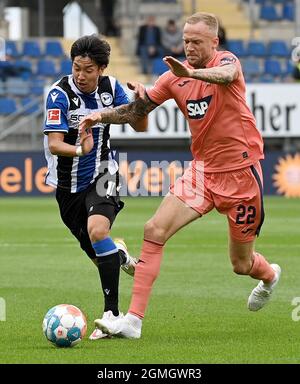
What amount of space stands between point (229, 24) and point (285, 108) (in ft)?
18.6

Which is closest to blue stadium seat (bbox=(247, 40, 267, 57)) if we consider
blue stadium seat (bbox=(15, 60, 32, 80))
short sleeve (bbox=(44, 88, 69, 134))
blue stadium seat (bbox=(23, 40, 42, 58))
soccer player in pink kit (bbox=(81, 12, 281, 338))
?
blue stadium seat (bbox=(23, 40, 42, 58))

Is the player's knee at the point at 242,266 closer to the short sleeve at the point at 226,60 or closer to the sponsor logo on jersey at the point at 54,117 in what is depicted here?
the short sleeve at the point at 226,60

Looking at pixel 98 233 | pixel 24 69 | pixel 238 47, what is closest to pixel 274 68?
pixel 238 47

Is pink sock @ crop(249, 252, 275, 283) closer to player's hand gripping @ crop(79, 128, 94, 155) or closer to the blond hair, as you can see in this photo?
player's hand gripping @ crop(79, 128, 94, 155)

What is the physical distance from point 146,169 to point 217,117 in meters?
17.6

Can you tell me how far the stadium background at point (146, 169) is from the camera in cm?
827

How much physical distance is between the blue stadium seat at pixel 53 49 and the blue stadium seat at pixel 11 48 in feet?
2.67

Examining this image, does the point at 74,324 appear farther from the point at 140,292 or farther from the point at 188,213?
the point at 188,213

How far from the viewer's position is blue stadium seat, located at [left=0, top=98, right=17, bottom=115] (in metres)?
28.7

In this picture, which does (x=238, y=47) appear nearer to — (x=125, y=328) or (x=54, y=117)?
(x=54, y=117)

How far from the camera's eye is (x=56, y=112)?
8.48 m

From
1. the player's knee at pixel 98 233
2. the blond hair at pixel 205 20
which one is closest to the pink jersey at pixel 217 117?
the blond hair at pixel 205 20
